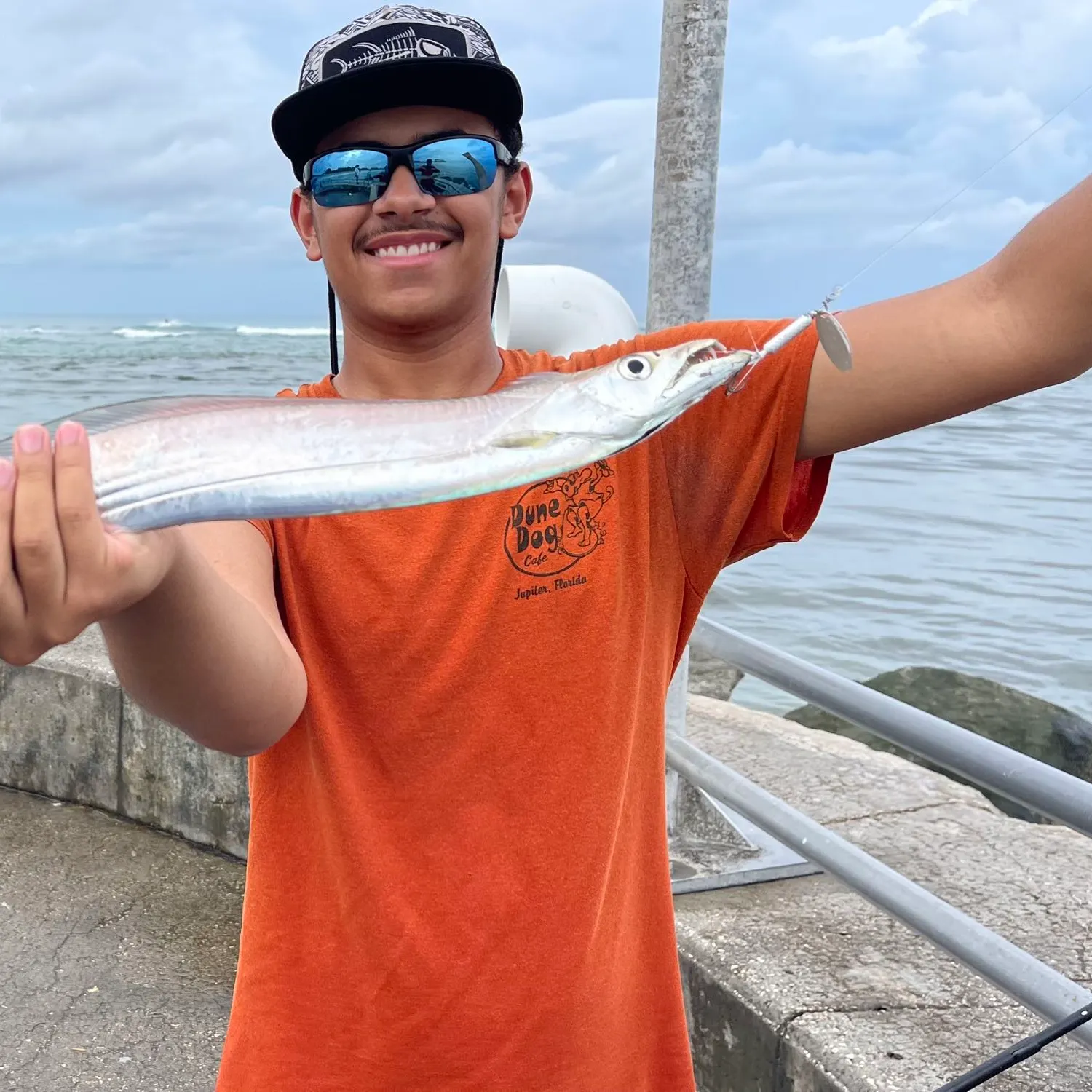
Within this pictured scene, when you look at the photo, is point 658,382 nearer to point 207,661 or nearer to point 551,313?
point 207,661

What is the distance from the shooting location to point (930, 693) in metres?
7.40

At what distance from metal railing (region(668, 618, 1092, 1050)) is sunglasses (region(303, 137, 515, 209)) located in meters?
1.32

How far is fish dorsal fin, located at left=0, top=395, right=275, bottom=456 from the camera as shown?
1.29 meters

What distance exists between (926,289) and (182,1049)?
10.2ft

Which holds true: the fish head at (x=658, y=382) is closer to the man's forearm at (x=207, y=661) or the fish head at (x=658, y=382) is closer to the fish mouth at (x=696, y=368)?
the fish mouth at (x=696, y=368)

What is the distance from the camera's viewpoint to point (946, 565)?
1244cm

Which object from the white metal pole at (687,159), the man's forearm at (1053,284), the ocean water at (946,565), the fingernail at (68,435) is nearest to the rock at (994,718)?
the ocean water at (946,565)

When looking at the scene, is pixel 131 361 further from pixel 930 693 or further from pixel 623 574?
pixel 623 574

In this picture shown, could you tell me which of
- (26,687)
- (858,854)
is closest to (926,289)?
(858,854)

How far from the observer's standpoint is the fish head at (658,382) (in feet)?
4.28

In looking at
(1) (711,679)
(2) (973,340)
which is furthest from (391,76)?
(1) (711,679)

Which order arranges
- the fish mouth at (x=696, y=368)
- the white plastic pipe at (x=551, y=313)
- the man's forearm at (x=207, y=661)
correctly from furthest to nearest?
the white plastic pipe at (x=551, y=313) < the man's forearm at (x=207, y=661) < the fish mouth at (x=696, y=368)

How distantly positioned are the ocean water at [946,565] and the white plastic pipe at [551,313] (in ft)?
10.6

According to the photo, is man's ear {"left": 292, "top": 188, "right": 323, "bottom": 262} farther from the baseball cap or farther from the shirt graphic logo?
the shirt graphic logo
